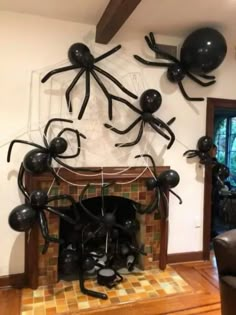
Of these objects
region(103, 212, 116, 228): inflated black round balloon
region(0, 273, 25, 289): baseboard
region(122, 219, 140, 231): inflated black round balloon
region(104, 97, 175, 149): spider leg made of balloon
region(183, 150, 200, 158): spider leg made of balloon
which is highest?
region(104, 97, 175, 149): spider leg made of balloon

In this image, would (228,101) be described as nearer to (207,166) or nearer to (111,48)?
(207,166)

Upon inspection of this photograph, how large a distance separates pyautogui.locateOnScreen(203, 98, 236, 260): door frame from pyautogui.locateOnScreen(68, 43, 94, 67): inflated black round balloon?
1418 millimetres

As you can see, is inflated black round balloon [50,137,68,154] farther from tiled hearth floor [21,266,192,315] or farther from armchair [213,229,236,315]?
armchair [213,229,236,315]

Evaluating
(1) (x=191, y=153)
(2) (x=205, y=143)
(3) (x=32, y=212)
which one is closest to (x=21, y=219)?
(3) (x=32, y=212)

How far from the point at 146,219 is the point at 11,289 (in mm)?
1432

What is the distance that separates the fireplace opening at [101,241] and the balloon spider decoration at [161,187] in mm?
250

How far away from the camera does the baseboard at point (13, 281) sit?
8.54 feet

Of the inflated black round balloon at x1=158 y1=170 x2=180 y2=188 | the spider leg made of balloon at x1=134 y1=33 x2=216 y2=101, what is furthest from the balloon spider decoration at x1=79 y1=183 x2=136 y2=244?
the spider leg made of balloon at x1=134 y1=33 x2=216 y2=101

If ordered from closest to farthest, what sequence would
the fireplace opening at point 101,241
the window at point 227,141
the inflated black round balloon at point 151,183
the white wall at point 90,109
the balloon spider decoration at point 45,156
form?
the balloon spider decoration at point 45,156
the white wall at point 90,109
the fireplace opening at point 101,241
the inflated black round balloon at point 151,183
the window at point 227,141

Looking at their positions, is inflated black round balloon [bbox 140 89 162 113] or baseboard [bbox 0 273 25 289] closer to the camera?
baseboard [bbox 0 273 25 289]

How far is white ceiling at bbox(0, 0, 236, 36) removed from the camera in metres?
2.30

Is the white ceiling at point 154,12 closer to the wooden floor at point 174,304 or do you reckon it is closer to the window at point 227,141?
the wooden floor at point 174,304

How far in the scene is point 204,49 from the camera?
2.63 m

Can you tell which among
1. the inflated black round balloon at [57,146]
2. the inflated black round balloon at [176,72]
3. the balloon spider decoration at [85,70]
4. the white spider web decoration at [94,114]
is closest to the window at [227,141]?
the inflated black round balloon at [176,72]
